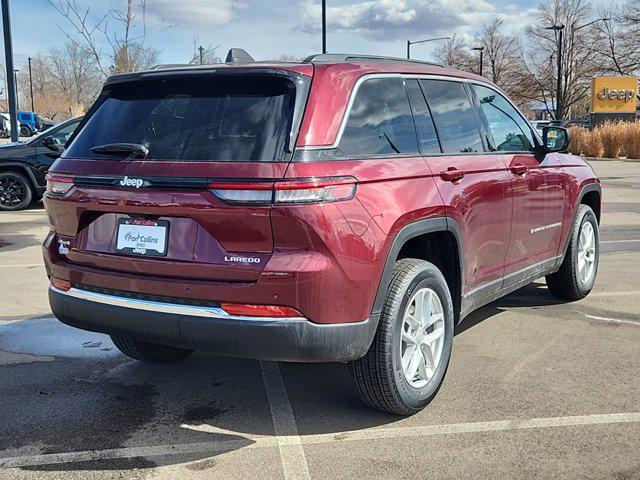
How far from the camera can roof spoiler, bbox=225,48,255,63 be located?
398cm

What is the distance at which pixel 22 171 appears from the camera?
12.4 metres

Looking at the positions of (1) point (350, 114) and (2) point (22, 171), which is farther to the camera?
(2) point (22, 171)

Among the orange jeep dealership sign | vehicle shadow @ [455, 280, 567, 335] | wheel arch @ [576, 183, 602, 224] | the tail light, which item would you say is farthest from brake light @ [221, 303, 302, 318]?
the orange jeep dealership sign

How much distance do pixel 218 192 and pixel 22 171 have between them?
35.0 ft

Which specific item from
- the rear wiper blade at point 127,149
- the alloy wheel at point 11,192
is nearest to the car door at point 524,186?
the rear wiper blade at point 127,149

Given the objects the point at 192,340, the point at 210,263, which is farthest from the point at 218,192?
the point at 192,340

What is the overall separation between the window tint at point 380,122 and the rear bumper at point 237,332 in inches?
34.2

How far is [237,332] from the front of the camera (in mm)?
3053

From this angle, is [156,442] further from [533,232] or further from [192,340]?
[533,232]

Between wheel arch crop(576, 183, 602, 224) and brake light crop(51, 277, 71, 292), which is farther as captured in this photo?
wheel arch crop(576, 183, 602, 224)

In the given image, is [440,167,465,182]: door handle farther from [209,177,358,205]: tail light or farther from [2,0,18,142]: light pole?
[2,0,18,142]: light pole

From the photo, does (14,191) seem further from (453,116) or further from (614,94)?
(614,94)

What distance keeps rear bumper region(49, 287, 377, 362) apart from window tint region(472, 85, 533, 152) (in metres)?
Result: 2.07

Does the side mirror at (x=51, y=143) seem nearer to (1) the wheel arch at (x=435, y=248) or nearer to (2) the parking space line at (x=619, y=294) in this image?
(2) the parking space line at (x=619, y=294)
